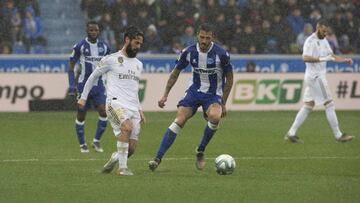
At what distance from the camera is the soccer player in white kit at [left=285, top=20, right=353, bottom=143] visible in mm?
17469

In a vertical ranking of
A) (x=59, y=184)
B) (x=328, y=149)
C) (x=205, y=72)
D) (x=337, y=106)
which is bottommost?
(x=337, y=106)

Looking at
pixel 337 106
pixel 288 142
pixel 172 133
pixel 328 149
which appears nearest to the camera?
pixel 172 133

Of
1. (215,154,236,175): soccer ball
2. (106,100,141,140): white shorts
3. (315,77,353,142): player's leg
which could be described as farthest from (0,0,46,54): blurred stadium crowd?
(215,154,236,175): soccer ball

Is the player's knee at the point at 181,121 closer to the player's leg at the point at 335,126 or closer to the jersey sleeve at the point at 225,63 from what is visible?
the jersey sleeve at the point at 225,63

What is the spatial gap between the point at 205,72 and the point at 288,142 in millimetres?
4869

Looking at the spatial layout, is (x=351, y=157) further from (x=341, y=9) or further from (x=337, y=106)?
(x=341, y=9)

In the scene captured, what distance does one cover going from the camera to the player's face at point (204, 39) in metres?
12.9

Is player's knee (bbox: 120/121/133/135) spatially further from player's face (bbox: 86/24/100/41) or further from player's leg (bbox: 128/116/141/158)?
player's face (bbox: 86/24/100/41)

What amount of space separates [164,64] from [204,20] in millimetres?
2960

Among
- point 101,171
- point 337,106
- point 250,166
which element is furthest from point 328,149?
point 337,106

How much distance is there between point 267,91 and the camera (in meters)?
25.3

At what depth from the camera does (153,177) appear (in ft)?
40.0

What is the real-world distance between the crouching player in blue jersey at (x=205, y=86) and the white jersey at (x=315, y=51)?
14.7ft

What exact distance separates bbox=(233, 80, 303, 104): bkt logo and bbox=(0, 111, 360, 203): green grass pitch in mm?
2859
